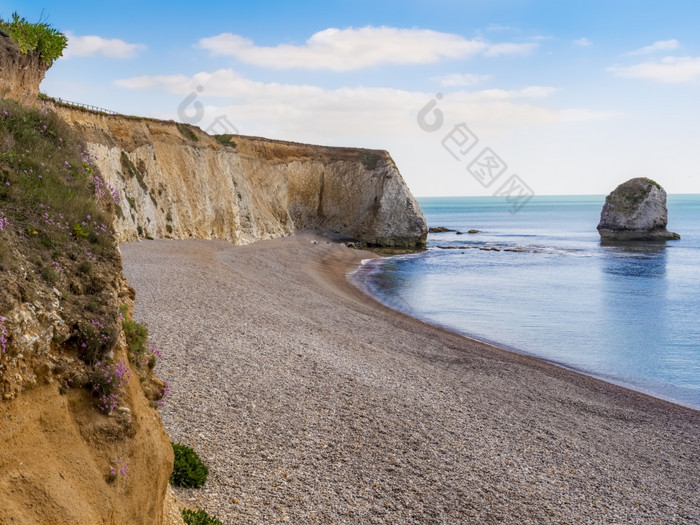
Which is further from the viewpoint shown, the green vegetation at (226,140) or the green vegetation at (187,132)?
the green vegetation at (226,140)

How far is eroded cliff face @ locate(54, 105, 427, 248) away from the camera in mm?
42812

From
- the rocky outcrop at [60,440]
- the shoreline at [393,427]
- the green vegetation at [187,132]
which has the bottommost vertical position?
the shoreline at [393,427]

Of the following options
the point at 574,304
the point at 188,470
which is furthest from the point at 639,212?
the point at 188,470

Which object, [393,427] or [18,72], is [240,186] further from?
[393,427]

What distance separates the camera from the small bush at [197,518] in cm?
835

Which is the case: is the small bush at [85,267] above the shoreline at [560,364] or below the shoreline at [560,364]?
above

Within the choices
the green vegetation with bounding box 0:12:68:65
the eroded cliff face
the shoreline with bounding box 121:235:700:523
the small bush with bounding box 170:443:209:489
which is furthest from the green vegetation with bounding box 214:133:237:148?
the small bush with bounding box 170:443:209:489

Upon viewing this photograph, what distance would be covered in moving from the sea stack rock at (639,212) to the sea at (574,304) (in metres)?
18.2

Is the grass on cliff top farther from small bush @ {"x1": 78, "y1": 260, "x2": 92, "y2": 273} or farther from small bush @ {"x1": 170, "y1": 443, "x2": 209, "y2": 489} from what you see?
small bush @ {"x1": 170, "y1": 443, "x2": 209, "y2": 489}

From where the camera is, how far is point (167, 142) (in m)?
51.0

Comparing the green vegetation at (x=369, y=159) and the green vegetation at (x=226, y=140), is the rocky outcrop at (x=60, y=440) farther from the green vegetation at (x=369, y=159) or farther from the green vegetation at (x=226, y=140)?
the green vegetation at (x=369, y=159)

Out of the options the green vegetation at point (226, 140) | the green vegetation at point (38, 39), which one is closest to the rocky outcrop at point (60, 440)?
the green vegetation at point (38, 39)

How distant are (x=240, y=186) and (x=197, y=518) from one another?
55674mm

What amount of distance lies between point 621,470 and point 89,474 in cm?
1183
